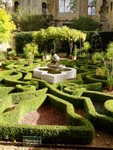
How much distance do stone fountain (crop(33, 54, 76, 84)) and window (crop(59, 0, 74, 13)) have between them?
22.2 meters

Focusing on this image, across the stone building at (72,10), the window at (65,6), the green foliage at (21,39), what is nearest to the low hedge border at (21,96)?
the green foliage at (21,39)

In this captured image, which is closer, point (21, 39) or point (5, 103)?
point (5, 103)

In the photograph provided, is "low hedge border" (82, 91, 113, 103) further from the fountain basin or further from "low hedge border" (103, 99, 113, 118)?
the fountain basin

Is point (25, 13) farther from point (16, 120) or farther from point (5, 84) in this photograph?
point (16, 120)

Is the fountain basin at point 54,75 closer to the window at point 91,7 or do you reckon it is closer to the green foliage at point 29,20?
the green foliage at point 29,20

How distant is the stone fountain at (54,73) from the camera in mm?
10034

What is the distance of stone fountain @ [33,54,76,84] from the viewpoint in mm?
10034

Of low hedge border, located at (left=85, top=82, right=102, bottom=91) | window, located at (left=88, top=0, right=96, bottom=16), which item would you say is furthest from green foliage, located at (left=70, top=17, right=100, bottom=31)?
low hedge border, located at (left=85, top=82, right=102, bottom=91)

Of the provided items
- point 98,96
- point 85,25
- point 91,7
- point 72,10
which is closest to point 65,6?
point 72,10

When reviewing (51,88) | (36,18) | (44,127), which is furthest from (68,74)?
(36,18)

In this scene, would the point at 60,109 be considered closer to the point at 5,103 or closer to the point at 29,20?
the point at 5,103

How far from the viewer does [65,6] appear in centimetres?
3183

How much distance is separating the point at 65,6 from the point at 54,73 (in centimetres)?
2326

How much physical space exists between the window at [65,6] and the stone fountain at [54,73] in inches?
875
